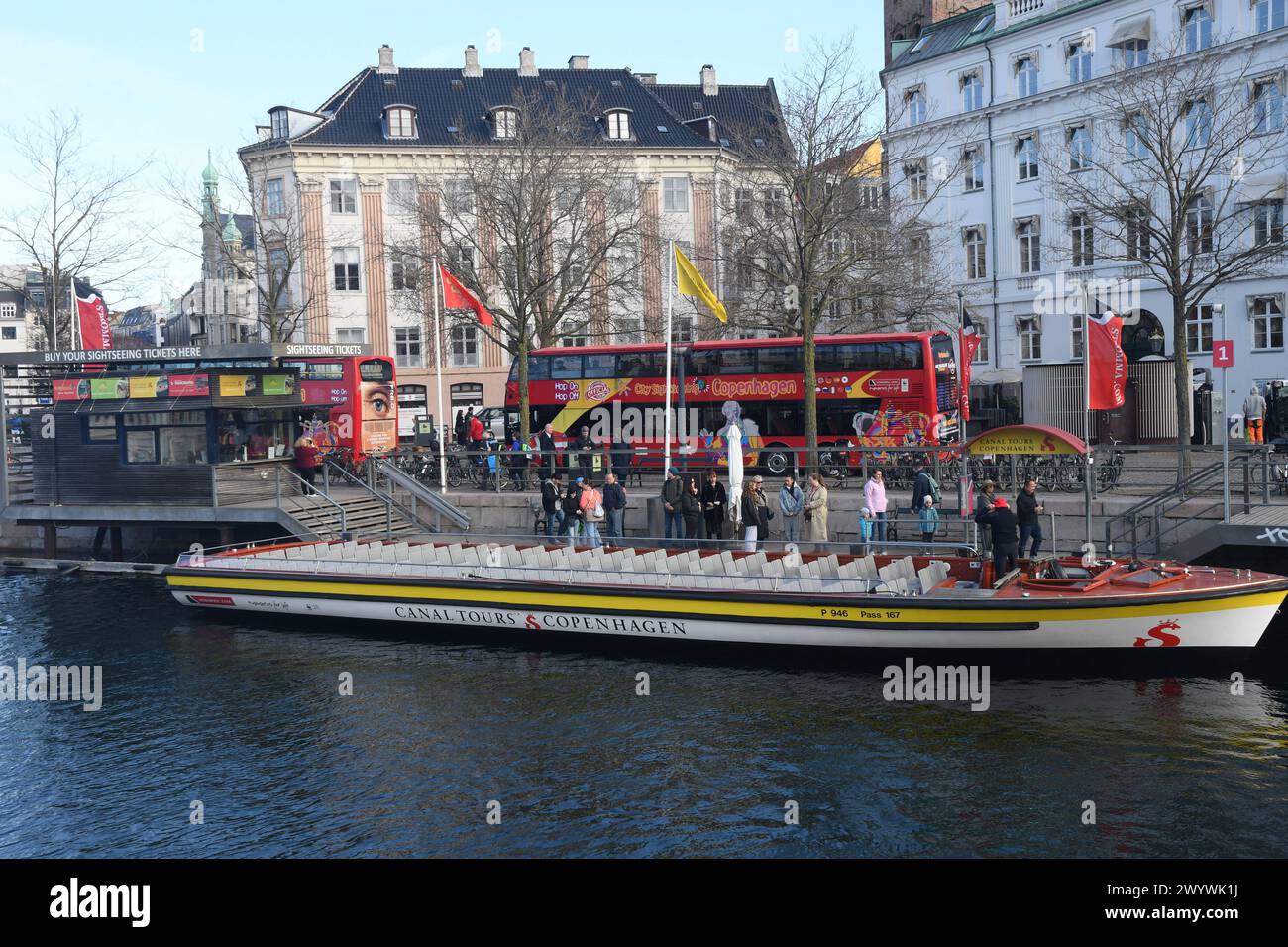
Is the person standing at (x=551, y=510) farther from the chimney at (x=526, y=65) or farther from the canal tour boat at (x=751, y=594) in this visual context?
the chimney at (x=526, y=65)

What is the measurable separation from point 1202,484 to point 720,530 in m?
8.93

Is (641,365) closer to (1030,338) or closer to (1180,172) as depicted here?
(1180,172)

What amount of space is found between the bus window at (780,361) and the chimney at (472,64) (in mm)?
34366

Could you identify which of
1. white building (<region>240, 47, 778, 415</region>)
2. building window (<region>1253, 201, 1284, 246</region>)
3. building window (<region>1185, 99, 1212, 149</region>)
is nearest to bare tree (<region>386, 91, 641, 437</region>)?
white building (<region>240, 47, 778, 415</region>)

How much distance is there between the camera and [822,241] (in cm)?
3081

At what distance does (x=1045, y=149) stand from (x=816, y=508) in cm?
2653

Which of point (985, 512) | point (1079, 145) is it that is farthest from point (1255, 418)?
point (985, 512)

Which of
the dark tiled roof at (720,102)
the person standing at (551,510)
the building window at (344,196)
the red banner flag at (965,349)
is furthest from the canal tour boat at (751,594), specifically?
the dark tiled roof at (720,102)

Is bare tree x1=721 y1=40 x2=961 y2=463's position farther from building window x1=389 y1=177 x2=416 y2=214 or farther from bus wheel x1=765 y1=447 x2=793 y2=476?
building window x1=389 y1=177 x2=416 y2=214

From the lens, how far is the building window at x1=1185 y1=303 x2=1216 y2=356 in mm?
40156

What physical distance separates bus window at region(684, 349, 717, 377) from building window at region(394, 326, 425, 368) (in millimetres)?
25133

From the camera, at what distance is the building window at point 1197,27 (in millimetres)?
38531
